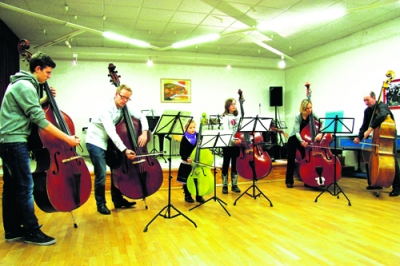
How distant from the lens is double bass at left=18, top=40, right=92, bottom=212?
103 inches

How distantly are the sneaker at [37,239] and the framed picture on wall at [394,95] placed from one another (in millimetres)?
6475

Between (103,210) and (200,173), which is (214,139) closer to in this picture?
(200,173)

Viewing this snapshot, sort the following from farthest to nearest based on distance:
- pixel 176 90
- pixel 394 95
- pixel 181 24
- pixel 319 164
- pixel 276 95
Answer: pixel 276 95 < pixel 176 90 < pixel 181 24 < pixel 394 95 < pixel 319 164

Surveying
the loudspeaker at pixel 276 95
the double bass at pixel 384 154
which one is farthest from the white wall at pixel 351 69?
the double bass at pixel 384 154

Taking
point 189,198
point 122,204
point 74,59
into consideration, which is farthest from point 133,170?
point 74,59

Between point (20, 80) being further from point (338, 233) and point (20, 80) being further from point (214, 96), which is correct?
point (214, 96)


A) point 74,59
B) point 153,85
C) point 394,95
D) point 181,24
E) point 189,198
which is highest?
point 181,24

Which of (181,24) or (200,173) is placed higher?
(181,24)

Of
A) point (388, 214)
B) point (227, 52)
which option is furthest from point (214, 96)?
point (388, 214)

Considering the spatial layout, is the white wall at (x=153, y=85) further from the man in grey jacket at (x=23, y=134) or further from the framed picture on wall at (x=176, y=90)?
the man in grey jacket at (x=23, y=134)

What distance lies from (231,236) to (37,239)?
169cm

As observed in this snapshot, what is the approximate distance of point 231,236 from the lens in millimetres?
2885

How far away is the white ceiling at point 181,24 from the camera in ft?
18.3

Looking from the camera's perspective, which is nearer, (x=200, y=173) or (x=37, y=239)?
(x=37, y=239)
